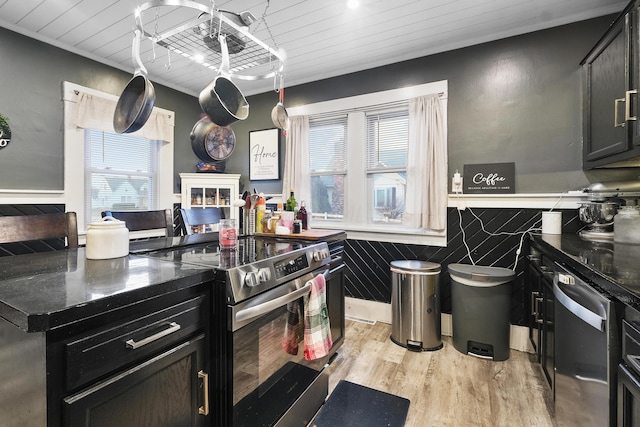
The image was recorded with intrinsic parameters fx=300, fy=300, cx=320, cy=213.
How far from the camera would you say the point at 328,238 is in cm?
197

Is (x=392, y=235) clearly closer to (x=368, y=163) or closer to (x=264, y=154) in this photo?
(x=368, y=163)

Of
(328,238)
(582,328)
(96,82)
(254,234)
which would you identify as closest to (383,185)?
(328,238)

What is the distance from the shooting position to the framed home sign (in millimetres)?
3631

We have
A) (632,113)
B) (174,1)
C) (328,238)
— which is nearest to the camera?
(174,1)

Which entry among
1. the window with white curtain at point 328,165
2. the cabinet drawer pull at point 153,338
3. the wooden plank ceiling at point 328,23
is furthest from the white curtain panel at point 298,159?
the cabinet drawer pull at point 153,338

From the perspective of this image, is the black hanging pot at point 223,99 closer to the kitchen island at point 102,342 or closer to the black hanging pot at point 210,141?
the kitchen island at point 102,342

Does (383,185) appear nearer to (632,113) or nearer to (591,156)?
(591,156)

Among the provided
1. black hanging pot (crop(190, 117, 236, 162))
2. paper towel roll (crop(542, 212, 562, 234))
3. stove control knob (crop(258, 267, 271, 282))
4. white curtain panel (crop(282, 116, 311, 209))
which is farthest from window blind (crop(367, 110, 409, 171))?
stove control knob (crop(258, 267, 271, 282))

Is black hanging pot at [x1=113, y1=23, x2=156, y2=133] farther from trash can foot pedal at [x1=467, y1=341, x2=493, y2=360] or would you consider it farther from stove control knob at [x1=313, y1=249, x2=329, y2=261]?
trash can foot pedal at [x1=467, y1=341, x2=493, y2=360]

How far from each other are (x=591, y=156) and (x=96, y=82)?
4189mm

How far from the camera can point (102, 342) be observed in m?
0.78

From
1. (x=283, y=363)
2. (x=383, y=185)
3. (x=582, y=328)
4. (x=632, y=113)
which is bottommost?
(x=283, y=363)

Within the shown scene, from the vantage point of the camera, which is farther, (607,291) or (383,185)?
(383,185)

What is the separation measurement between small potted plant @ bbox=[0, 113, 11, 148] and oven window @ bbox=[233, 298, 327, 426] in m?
2.66
